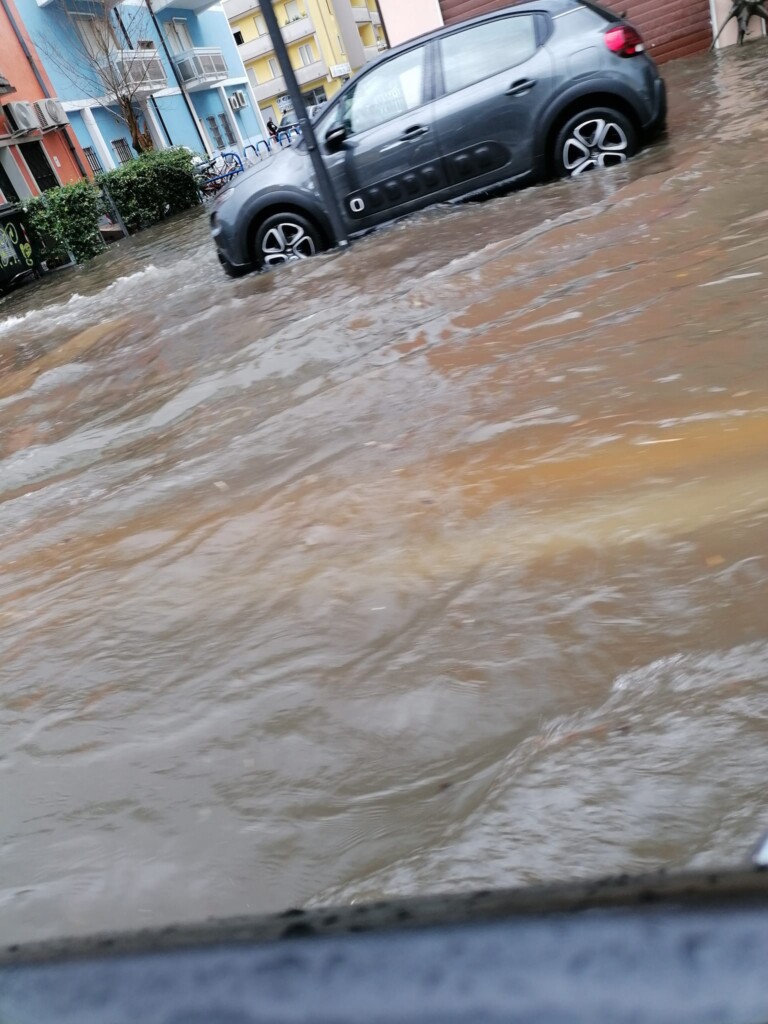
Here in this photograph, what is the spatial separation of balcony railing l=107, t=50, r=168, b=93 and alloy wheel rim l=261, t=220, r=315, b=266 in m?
23.1

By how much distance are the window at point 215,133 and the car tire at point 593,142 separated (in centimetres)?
3881

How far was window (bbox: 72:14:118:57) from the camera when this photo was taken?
28031 mm

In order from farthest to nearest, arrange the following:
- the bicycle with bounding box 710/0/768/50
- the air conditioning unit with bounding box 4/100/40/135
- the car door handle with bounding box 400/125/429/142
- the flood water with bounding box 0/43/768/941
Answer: the air conditioning unit with bounding box 4/100/40/135 < the bicycle with bounding box 710/0/768/50 < the car door handle with bounding box 400/125/429/142 < the flood water with bounding box 0/43/768/941

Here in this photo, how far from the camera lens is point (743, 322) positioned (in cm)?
330

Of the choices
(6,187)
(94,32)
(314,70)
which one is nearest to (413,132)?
(6,187)

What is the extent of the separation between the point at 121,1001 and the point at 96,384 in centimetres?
590

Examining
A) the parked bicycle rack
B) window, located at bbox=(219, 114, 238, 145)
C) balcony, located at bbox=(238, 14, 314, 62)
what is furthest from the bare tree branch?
balcony, located at bbox=(238, 14, 314, 62)

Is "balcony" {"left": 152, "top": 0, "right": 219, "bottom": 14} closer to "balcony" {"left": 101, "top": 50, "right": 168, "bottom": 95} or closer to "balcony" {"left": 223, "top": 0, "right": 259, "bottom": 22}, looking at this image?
"balcony" {"left": 101, "top": 50, "right": 168, "bottom": 95}

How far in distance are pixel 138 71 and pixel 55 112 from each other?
20.0 ft

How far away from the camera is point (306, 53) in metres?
60.2

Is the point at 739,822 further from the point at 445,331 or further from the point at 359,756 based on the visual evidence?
the point at 445,331

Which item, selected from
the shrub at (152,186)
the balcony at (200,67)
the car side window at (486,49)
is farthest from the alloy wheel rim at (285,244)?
the balcony at (200,67)

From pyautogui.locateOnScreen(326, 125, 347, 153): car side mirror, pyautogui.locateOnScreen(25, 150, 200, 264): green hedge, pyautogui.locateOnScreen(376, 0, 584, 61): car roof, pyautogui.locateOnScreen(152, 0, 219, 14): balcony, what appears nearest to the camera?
pyautogui.locateOnScreen(376, 0, 584, 61): car roof

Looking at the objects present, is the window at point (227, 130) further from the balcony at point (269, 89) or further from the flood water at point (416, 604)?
the flood water at point (416, 604)
